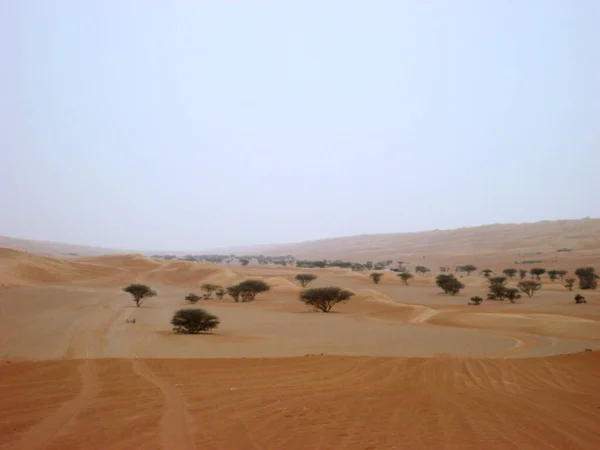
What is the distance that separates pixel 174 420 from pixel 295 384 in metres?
4.03

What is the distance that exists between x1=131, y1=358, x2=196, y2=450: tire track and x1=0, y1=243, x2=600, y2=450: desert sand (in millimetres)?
30

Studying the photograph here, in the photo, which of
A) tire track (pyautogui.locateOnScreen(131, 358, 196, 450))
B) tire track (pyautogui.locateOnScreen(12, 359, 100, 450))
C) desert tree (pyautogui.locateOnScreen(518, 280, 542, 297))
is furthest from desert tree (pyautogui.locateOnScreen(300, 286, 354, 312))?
tire track (pyautogui.locateOnScreen(12, 359, 100, 450))

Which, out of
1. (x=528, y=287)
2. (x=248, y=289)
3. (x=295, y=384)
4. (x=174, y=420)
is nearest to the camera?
(x=174, y=420)

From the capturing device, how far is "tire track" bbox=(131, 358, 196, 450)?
6.76m

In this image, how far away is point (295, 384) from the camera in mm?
11477

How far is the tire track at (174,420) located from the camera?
22.2 ft

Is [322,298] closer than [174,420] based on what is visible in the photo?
No

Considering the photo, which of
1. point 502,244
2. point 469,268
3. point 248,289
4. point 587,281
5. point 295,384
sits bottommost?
point 587,281

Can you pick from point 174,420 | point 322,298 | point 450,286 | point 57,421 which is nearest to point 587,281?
point 450,286

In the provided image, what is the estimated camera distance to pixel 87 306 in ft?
117

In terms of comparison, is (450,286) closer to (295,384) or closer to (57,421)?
(295,384)

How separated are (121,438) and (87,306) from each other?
31460mm

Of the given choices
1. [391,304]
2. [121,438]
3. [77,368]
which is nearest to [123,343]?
[77,368]

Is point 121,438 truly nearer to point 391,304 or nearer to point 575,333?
point 575,333
